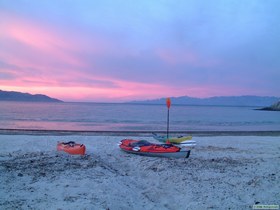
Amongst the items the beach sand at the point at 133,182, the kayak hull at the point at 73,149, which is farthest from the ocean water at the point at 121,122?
the beach sand at the point at 133,182

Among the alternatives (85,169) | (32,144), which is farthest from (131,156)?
(32,144)

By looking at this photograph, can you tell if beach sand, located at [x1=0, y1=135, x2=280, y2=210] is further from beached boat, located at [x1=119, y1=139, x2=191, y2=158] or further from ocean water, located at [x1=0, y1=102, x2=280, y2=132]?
ocean water, located at [x1=0, y1=102, x2=280, y2=132]

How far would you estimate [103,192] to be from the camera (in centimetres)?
681

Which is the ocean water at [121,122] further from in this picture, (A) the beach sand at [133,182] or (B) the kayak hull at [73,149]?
(A) the beach sand at [133,182]

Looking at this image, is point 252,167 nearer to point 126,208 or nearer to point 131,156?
point 131,156

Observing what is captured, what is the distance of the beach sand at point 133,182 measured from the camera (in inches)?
249

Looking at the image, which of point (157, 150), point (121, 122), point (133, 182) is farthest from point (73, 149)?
point (121, 122)

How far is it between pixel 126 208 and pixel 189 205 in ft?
4.85

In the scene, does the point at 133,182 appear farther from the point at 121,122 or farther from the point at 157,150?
the point at 121,122

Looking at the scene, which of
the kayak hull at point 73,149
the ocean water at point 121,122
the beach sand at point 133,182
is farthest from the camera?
the ocean water at point 121,122

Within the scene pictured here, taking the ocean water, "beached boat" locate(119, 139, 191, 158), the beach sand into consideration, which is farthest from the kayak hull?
the ocean water

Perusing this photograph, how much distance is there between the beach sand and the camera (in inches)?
249

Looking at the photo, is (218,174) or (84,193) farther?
(218,174)

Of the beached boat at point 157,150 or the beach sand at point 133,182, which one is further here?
the beached boat at point 157,150
